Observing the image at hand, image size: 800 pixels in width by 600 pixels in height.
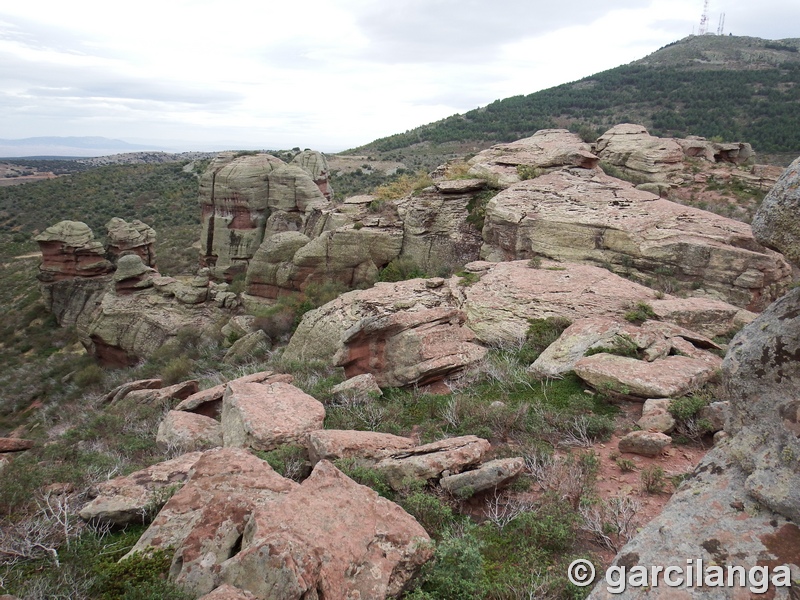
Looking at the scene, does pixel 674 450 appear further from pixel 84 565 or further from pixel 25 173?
pixel 25 173

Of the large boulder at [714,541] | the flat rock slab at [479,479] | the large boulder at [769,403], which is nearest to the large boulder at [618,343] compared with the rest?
the flat rock slab at [479,479]

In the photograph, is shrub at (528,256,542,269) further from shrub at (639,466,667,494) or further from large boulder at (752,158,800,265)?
large boulder at (752,158,800,265)

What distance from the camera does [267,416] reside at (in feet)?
18.7

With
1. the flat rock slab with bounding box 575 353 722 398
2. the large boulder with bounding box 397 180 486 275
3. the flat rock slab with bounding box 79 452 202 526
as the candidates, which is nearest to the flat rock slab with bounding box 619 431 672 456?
the flat rock slab with bounding box 575 353 722 398

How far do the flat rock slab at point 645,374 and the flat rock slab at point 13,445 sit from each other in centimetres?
893

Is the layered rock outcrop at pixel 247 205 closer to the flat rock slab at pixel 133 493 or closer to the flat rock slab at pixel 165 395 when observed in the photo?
the flat rock slab at pixel 165 395

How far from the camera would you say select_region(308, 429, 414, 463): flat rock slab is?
185 inches

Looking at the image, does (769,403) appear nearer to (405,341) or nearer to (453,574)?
(453,574)

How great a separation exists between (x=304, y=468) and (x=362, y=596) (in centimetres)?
206

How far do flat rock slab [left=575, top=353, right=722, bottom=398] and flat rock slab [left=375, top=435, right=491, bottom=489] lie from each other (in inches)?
89.9

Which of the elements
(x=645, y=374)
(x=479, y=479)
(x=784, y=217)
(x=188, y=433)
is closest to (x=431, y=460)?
(x=479, y=479)

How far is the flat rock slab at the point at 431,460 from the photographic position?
429cm

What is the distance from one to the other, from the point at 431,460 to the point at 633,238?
935 centimetres

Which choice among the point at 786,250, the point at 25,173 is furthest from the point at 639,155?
the point at 25,173
